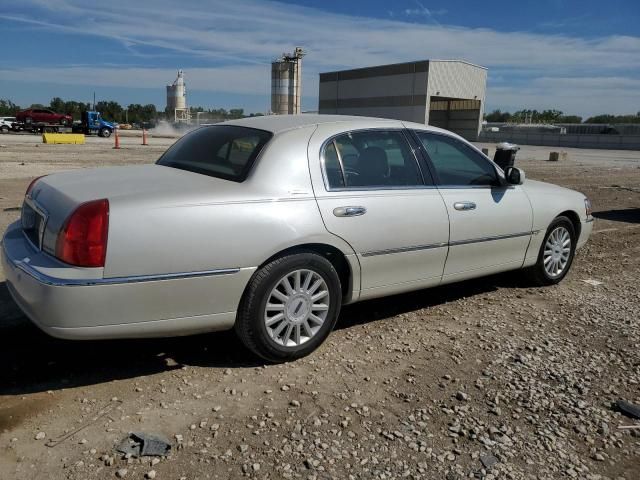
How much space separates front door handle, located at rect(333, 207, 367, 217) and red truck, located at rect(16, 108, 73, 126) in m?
44.5

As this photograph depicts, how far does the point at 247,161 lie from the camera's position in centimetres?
364

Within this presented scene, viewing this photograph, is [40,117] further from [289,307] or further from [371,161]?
[289,307]

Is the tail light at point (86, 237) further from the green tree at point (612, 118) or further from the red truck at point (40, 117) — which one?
the green tree at point (612, 118)

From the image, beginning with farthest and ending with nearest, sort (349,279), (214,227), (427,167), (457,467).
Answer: (427,167) → (349,279) → (214,227) → (457,467)

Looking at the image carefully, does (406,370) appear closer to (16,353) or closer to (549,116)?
(16,353)

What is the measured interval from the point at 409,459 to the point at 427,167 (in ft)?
7.91

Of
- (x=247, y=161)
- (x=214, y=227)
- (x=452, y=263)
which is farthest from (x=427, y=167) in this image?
(x=214, y=227)

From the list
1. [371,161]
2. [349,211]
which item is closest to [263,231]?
[349,211]

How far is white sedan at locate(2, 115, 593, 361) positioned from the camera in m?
2.99

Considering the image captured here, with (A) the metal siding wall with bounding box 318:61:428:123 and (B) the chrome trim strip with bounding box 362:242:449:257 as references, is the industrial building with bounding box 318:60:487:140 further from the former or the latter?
(B) the chrome trim strip with bounding box 362:242:449:257

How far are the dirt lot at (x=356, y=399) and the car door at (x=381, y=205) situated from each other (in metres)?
0.55

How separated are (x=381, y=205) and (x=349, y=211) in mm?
307

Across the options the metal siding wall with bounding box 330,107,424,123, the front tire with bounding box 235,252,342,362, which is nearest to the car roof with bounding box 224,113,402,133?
the front tire with bounding box 235,252,342,362

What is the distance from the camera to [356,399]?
3.26 metres
